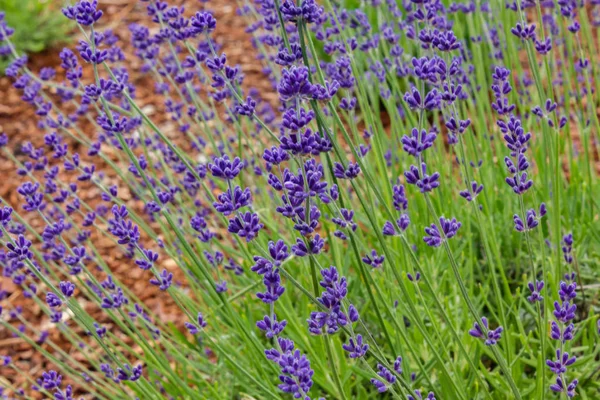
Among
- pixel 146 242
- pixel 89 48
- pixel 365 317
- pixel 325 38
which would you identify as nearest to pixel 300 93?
pixel 89 48

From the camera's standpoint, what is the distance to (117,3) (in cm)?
802

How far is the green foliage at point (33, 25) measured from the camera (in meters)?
6.87

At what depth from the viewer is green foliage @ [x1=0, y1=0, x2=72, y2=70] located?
687 centimetres

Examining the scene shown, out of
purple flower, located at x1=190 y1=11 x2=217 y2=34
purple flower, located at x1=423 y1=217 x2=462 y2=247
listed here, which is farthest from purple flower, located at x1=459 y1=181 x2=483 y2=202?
purple flower, located at x1=190 y1=11 x2=217 y2=34

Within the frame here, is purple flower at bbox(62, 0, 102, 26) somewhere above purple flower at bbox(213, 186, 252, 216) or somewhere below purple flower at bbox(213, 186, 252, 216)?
above

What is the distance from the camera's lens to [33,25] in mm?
7016

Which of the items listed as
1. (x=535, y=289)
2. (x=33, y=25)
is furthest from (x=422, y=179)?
(x=33, y=25)

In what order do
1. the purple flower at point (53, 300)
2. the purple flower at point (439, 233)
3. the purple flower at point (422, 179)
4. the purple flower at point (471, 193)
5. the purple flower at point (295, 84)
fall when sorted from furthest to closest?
1. the purple flower at point (53, 300)
2. the purple flower at point (471, 193)
3. the purple flower at point (439, 233)
4. the purple flower at point (422, 179)
5. the purple flower at point (295, 84)

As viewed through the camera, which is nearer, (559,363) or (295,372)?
(295,372)

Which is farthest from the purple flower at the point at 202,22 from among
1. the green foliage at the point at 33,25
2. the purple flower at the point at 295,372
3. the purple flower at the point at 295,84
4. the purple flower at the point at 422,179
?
the green foliage at the point at 33,25

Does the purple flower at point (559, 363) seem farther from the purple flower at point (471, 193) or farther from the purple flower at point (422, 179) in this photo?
the purple flower at point (422, 179)

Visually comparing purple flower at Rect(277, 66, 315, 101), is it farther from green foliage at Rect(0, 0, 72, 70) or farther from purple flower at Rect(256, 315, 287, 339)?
green foliage at Rect(0, 0, 72, 70)

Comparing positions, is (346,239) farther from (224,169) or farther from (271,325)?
(224,169)

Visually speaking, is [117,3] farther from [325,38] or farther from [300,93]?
[300,93]
